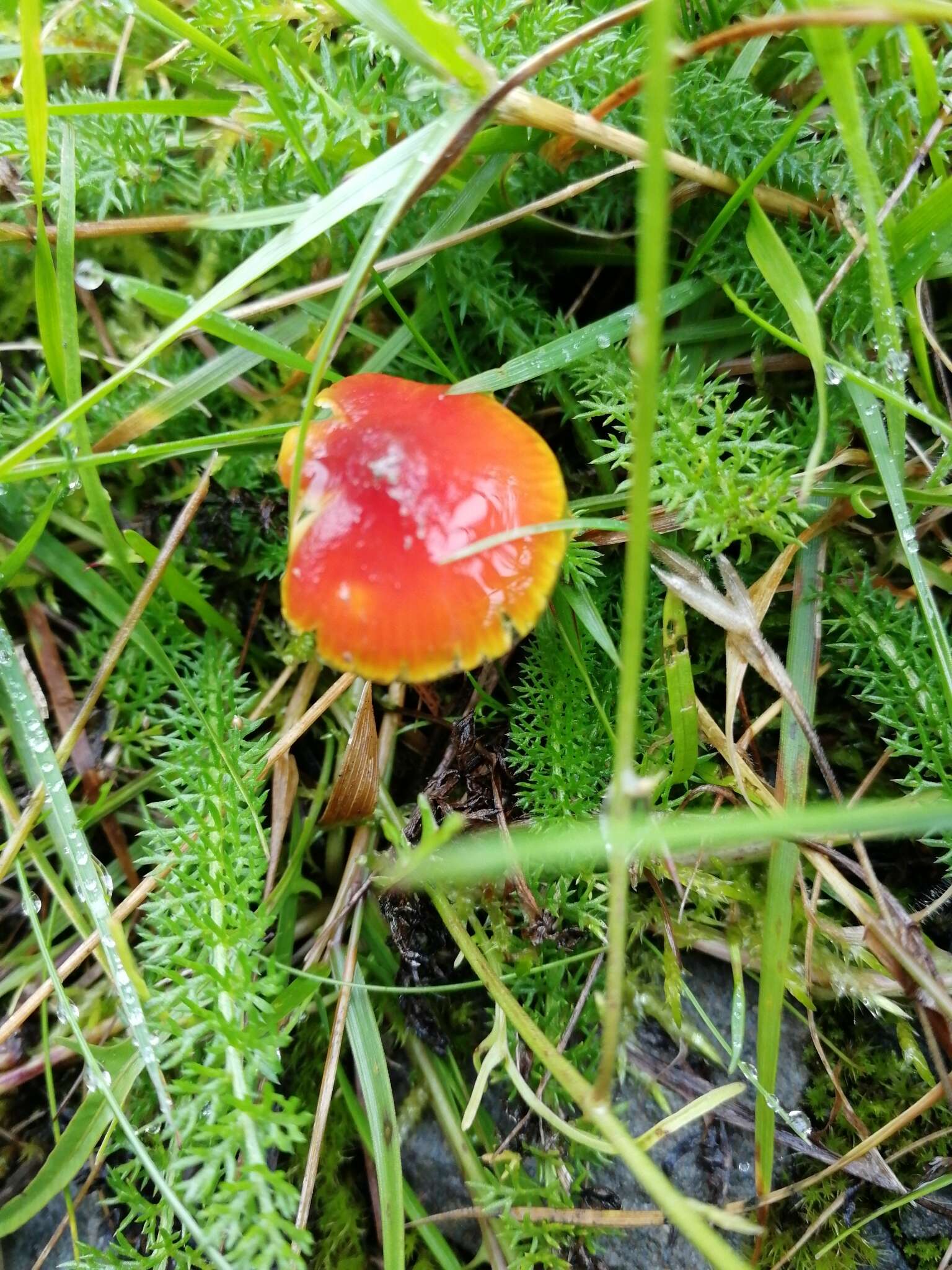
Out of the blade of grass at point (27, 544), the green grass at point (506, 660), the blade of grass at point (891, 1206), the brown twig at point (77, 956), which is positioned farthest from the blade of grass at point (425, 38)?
the blade of grass at point (891, 1206)

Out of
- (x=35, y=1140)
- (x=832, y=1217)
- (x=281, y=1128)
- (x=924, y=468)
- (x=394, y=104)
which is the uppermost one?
(x=394, y=104)

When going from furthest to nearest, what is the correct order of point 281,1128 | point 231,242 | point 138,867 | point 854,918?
1. point 231,242
2. point 138,867
3. point 854,918
4. point 281,1128

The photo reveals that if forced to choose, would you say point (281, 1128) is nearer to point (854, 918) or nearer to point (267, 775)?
point (267, 775)

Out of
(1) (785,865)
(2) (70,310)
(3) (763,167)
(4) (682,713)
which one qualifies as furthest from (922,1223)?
(2) (70,310)

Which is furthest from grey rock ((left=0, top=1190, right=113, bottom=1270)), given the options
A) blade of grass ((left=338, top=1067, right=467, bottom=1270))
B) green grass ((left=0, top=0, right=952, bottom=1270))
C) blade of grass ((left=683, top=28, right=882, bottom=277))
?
blade of grass ((left=683, top=28, right=882, bottom=277))

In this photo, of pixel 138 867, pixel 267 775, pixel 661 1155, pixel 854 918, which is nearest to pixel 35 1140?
pixel 138 867

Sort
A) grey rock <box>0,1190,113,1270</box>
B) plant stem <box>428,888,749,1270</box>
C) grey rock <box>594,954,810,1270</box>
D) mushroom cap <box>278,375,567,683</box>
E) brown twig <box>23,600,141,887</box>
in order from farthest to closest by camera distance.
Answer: brown twig <box>23,600,141,887</box> → grey rock <box>0,1190,113,1270</box> → grey rock <box>594,954,810,1270</box> → mushroom cap <box>278,375,567,683</box> → plant stem <box>428,888,749,1270</box>

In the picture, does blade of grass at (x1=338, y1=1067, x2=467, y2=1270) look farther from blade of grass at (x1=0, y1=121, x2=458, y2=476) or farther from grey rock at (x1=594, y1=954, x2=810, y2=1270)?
blade of grass at (x1=0, y1=121, x2=458, y2=476)
